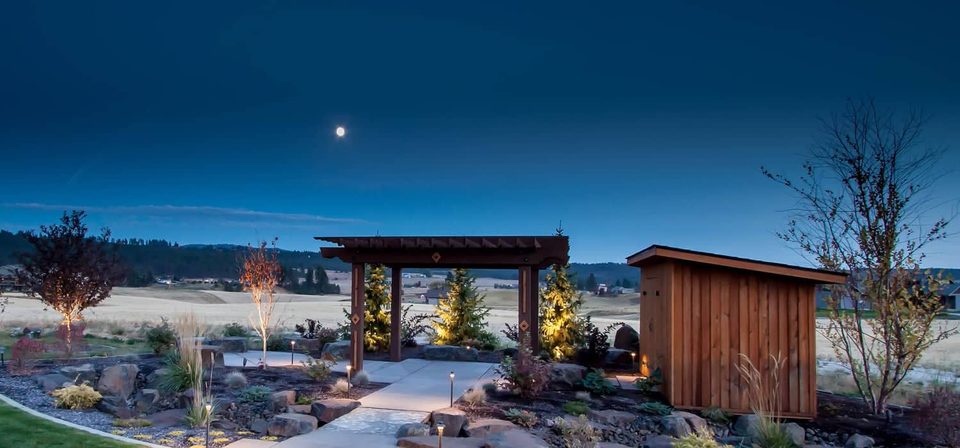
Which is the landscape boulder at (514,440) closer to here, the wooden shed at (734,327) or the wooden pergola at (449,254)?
the wooden shed at (734,327)

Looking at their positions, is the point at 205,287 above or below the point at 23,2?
below

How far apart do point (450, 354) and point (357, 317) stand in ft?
11.5

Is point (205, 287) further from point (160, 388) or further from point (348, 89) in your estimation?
point (160, 388)

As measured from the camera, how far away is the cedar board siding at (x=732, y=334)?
7988 mm

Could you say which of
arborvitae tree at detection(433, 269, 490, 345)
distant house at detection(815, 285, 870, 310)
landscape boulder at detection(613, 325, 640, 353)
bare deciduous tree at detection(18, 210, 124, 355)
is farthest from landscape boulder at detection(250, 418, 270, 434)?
landscape boulder at detection(613, 325, 640, 353)

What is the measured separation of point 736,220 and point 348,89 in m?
15.0

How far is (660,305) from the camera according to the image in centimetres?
928

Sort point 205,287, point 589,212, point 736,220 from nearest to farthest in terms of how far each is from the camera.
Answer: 1. point 736,220
2. point 589,212
3. point 205,287

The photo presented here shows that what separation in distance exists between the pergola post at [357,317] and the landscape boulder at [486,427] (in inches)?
171

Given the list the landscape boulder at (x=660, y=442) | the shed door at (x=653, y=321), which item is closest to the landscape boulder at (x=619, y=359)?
the shed door at (x=653, y=321)

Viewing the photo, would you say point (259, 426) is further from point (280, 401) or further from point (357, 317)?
point (357, 317)

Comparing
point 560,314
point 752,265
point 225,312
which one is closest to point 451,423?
point 752,265

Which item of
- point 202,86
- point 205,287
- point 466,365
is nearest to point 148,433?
point 466,365

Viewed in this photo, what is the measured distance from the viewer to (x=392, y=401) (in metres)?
8.16
